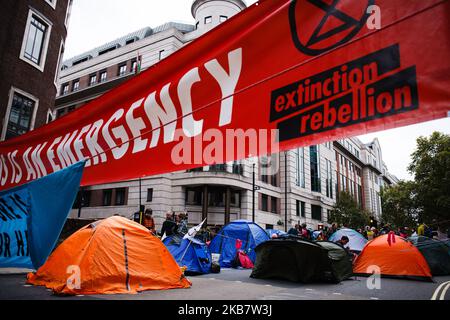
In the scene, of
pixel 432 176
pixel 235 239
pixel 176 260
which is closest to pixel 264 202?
pixel 235 239

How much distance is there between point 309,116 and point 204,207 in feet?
82.1

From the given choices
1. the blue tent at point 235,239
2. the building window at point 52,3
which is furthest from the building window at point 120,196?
the blue tent at point 235,239

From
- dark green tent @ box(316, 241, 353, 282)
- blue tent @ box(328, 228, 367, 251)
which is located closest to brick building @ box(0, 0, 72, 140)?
dark green tent @ box(316, 241, 353, 282)

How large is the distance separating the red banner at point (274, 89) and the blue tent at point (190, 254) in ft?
25.5

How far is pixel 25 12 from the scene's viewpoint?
593 inches

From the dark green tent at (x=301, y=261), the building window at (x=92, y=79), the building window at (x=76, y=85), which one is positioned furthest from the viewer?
the building window at (x=76, y=85)

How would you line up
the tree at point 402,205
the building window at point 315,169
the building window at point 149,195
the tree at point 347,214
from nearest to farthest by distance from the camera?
the building window at point 149,195
the tree at point 402,205
the building window at point 315,169
the tree at point 347,214

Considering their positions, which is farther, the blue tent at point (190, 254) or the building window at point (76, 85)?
the building window at point (76, 85)

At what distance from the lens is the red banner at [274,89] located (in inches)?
46.1

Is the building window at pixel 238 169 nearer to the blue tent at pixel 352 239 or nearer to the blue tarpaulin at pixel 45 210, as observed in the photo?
A: the blue tent at pixel 352 239

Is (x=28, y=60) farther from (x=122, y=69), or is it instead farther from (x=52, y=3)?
(x=122, y=69)

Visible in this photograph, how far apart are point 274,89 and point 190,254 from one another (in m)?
9.11

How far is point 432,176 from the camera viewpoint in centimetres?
3256

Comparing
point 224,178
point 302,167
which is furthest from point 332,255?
point 302,167
